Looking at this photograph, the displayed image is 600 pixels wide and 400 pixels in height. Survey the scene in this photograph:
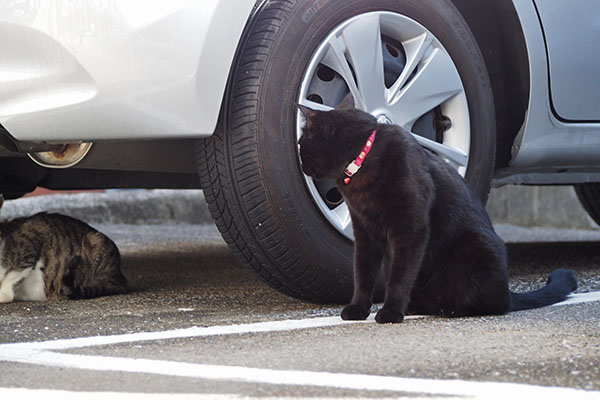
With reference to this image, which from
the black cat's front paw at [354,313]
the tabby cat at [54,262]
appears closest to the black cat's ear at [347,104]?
the black cat's front paw at [354,313]

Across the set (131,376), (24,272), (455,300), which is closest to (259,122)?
(455,300)

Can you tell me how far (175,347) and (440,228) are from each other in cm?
97

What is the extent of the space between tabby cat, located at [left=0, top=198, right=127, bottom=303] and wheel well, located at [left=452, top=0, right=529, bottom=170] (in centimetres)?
166

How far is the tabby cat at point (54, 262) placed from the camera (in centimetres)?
381

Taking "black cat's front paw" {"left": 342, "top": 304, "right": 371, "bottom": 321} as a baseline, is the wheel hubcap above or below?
above

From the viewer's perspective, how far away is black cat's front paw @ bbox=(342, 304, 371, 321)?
2.93 meters

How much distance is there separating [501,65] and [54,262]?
6.55 feet

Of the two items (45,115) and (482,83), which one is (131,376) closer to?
(45,115)

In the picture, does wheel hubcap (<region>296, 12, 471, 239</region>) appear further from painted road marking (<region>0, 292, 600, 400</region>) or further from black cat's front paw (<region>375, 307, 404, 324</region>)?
painted road marking (<region>0, 292, 600, 400</region>)

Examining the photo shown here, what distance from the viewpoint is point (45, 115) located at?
2881mm

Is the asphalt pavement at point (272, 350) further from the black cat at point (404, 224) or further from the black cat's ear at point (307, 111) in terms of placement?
the black cat's ear at point (307, 111)

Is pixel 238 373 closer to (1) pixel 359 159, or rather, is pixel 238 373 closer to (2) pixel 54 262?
(1) pixel 359 159

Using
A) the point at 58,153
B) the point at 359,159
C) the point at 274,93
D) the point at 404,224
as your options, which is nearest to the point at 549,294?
the point at 404,224

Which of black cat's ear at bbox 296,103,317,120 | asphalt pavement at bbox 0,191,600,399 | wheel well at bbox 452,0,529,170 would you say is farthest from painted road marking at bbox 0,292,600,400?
wheel well at bbox 452,0,529,170
